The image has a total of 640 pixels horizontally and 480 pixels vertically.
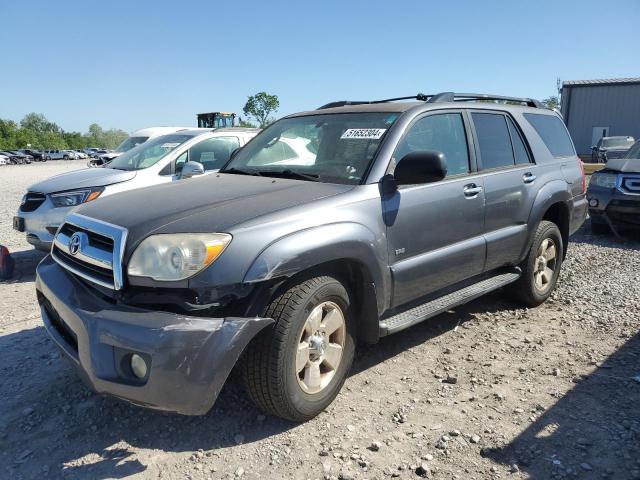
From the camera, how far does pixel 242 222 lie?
2.58 m

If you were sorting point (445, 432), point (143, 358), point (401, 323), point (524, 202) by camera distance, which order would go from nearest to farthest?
point (143, 358) < point (445, 432) < point (401, 323) < point (524, 202)

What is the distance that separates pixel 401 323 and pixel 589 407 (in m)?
1.19

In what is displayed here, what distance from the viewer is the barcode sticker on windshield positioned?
135 inches

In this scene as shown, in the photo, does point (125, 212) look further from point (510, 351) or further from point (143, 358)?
point (510, 351)

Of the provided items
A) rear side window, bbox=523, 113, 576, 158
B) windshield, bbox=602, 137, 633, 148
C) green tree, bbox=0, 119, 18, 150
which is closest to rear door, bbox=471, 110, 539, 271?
rear side window, bbox=523, 113, 576, 158

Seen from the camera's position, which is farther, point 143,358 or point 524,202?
point 524,202

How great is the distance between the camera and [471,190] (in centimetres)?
378

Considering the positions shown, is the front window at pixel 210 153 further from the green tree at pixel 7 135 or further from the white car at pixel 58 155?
the green tree at pixel 7 135

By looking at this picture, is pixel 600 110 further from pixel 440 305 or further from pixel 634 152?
pixel 440 305

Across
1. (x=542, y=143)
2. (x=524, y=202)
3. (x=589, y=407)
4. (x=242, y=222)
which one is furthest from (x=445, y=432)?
(x=542, y=143)

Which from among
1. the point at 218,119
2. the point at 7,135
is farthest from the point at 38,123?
the point at 218,119

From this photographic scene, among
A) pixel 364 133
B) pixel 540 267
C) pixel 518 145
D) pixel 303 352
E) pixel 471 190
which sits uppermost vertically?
pixel 364 133

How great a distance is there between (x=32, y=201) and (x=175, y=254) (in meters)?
4.62

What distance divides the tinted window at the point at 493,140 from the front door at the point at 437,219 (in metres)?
0.19
